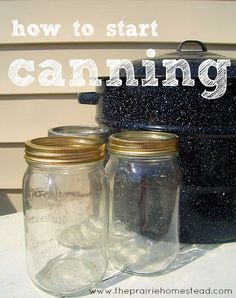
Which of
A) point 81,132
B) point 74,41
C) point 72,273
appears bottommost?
point 72,273

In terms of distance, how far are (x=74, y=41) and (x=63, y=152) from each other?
0.69 meters

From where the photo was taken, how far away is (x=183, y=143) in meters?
0.58

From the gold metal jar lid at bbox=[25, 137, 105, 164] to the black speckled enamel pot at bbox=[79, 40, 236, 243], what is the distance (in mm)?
136

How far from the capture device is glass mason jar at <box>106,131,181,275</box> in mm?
540

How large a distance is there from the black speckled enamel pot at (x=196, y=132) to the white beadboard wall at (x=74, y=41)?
1.53 feet

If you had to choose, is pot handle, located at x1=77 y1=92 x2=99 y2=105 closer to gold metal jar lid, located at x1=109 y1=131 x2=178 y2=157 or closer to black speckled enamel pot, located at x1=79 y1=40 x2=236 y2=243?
black speckled enamel pot, located at x1=79 y1=40 x2=236 y2=243

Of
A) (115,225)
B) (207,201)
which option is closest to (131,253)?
(115,225)

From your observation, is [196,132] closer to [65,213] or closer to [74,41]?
[65,213]

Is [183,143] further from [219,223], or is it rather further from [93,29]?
[93,29]

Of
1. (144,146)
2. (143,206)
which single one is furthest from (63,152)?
(143,206)

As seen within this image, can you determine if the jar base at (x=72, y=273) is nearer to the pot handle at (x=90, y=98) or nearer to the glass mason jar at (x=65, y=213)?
the glass mason jar at (x=65, y=213)

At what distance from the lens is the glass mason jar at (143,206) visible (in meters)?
0.54

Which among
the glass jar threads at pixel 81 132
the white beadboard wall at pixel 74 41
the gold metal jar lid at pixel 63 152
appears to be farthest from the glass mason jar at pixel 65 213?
the white beadboard wall at pixel 74 41

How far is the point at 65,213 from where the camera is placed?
0.65 m
